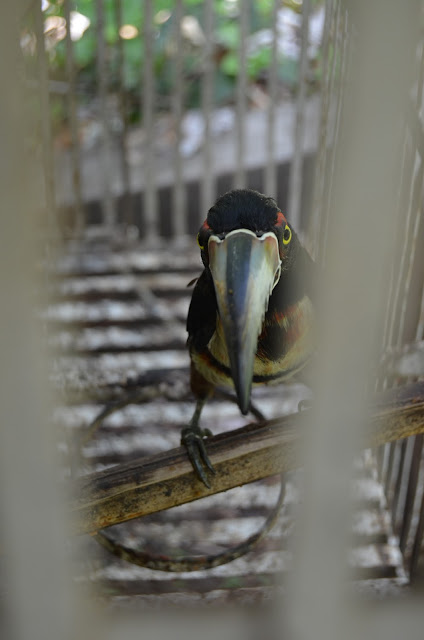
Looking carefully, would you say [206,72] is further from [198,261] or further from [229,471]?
[229,471]

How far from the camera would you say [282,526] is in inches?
50.4

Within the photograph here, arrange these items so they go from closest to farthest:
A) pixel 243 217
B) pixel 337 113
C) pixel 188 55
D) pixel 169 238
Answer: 1. pixel 243 217
2. pixel 337 113
3. pixel 169 238
4. pixel 188 55

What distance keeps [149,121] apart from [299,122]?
0.49 m

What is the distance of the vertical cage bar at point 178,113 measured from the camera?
1840mm

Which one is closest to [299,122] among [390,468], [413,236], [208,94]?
[208,94]

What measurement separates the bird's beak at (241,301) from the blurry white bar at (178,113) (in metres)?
1.40

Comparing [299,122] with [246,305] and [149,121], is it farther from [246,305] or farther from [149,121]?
[246,305]

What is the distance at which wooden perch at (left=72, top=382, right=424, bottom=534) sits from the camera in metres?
0.76

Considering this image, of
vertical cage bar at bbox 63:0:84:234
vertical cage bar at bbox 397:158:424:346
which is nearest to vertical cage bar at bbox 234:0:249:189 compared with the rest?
vertical cage bar at bbox 63:0:84:234

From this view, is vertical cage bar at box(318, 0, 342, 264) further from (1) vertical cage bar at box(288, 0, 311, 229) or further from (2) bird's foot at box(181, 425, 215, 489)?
(1) vertical cage bar at box(288, 0, 311, 229)

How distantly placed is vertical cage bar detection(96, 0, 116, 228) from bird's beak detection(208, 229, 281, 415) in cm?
136

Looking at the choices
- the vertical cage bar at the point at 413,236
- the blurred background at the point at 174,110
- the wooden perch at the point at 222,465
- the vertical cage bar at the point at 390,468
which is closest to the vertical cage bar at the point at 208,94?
the blurred background at the point at 174,110

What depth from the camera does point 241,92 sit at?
6.37 feet

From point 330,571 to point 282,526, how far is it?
78cm
